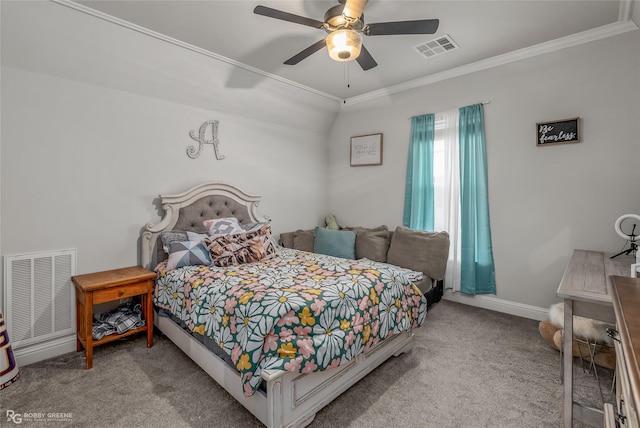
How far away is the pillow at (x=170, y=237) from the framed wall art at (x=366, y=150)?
8.36 ft

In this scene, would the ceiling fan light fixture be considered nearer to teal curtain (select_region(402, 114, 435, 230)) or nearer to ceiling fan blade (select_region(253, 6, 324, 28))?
ceiling fan blade (select_region(253, 6, 324, 28))

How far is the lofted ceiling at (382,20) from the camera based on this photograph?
7.29 ft

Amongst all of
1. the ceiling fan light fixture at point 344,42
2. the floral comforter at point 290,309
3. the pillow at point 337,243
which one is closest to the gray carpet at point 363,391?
the floral comforter at point 290,309

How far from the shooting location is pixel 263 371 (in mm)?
1525

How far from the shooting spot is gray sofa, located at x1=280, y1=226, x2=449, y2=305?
3.23 m

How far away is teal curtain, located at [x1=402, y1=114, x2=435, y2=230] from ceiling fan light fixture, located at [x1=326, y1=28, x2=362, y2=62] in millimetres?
1986

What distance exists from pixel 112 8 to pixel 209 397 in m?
2.78

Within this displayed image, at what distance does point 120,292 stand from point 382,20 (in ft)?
9.66

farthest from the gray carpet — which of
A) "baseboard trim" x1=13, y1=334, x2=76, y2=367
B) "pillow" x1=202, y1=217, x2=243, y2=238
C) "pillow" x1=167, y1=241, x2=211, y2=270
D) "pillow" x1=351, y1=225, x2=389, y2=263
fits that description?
"pillow" x1=351, y1=225, x2=389, y2=263

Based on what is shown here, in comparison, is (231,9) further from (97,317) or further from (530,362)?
(530,362)

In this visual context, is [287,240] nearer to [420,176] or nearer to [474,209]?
[420,176]

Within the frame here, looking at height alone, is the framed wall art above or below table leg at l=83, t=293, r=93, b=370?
above

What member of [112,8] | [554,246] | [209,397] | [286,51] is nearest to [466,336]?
[554,246]

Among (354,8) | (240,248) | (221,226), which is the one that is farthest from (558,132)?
(221,226)
